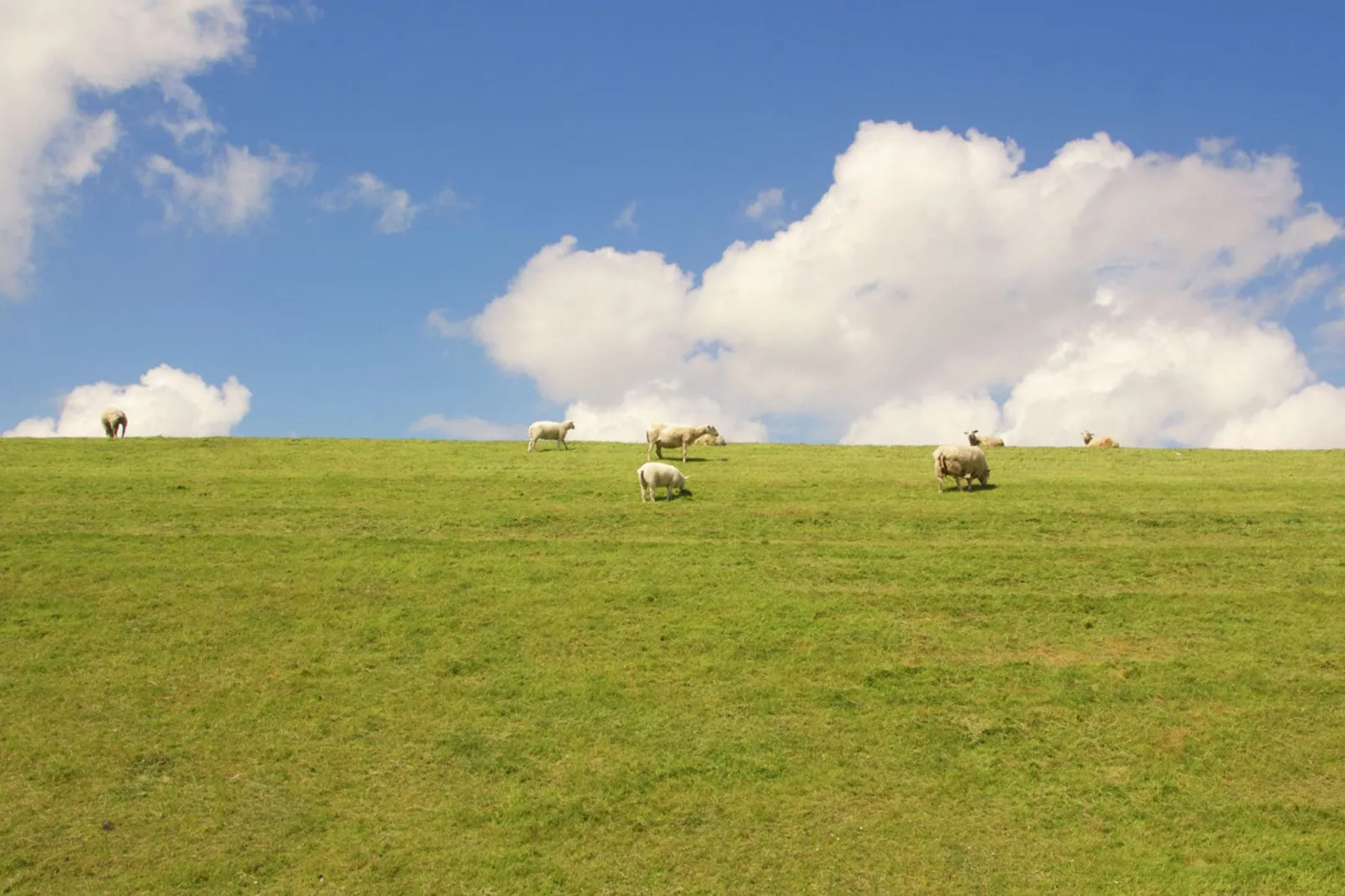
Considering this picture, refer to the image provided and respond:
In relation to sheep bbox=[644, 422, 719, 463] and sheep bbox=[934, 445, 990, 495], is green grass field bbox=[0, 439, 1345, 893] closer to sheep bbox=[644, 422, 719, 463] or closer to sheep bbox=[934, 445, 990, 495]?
sheep bbox=[934, 445, 990, 495]

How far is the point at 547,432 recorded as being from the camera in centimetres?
4275

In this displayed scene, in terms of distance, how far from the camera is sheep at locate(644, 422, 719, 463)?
38.9m

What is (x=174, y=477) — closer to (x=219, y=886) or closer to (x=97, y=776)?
(x=97, y=776)

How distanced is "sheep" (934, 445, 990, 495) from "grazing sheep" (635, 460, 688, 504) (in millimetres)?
8450

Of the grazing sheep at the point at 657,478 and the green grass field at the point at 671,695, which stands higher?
the grazing sheep at the point at 657,478

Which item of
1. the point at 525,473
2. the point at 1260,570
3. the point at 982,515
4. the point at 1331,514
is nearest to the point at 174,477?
the point at 525,473

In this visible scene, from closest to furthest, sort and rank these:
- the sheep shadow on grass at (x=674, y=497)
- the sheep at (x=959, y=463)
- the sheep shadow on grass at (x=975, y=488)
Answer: the sheep shadow on grass at (x=674, y=497) → the sheep at (x=959, y=463) → the sheep shadow on grass at (x=975, y=488)

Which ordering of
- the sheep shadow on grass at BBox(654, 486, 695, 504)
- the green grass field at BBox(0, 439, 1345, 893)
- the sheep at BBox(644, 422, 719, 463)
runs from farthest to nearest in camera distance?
the sheep at BBox(644, 422, 719, 463) < the sheep shadow on grass at BBox(654, 486, 695, 504) < the green grass field at BBox(0, 439, 1345, 893)

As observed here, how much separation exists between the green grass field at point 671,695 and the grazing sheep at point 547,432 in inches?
444

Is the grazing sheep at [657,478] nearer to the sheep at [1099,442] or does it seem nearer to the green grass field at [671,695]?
the green grass field at [671,695]

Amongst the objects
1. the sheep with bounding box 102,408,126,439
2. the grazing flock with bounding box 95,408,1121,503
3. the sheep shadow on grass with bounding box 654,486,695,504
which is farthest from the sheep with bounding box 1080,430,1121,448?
the sheep with bounding box 102,408,126,439

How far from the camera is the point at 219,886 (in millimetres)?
13680

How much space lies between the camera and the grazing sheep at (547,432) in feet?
139

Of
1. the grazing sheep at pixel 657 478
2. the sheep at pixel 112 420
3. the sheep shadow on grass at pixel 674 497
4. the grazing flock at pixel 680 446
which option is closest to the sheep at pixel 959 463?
the grazing flock at pixel 680 446
